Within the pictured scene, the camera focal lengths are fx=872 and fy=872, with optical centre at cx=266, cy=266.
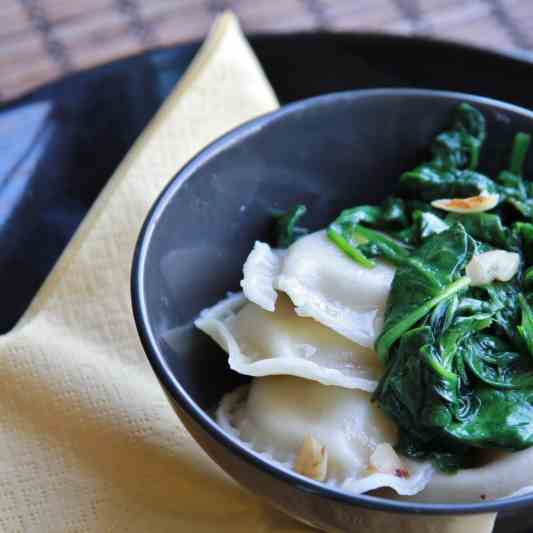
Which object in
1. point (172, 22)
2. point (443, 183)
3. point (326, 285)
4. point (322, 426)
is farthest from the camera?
point (172, 22)

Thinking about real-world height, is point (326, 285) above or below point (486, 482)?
above

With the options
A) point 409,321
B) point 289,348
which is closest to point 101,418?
Answer: point 289,348

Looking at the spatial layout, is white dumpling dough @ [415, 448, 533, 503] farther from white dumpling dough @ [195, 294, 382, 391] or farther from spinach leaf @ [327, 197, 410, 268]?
spinach leaf @ [327, 197, 410, 268]

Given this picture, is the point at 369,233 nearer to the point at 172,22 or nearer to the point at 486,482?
the point at 486,482

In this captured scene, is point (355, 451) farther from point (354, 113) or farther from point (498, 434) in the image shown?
point (354, 113)

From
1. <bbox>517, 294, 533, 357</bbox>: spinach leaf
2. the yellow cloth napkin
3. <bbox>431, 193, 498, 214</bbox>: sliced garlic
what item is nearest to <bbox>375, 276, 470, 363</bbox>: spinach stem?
<bbox>517, 294, 533, 357</bbox>: spinach leaf

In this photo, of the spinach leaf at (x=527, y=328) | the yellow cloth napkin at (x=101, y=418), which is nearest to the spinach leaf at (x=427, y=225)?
the spinach leaf at (x=527, y=328)

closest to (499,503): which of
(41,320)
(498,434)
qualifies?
(498,434)
